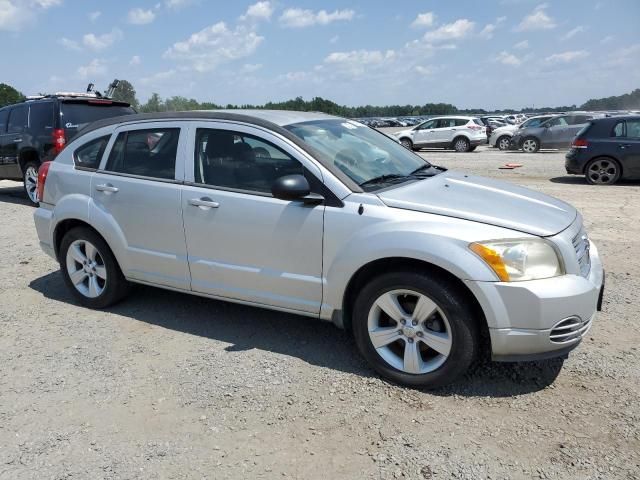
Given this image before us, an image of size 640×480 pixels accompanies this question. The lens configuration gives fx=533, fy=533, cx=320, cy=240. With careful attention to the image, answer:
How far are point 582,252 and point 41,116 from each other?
369 inches

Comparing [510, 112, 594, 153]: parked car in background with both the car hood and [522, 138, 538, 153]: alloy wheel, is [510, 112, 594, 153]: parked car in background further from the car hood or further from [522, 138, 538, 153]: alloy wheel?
the car hood

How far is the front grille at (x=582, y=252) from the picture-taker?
3.22 m

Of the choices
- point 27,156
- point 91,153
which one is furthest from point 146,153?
point 27,156

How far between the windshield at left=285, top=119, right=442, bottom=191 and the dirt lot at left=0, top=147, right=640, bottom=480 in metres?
1.29

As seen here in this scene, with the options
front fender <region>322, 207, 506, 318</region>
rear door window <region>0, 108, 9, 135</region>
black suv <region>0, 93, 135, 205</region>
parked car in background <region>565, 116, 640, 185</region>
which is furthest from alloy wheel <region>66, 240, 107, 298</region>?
parked car in background <region>565, 116, 640, 185</region>

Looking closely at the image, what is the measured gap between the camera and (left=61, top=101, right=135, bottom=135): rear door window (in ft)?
30.7

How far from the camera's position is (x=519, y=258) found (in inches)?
118

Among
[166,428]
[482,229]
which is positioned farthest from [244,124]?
[166,428]

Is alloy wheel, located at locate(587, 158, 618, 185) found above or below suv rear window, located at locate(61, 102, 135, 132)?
below

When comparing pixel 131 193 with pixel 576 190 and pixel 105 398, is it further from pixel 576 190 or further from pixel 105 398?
pixel 576 190

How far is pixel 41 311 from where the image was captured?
482 centimetres

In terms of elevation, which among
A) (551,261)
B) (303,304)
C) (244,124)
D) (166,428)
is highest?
(244,124)

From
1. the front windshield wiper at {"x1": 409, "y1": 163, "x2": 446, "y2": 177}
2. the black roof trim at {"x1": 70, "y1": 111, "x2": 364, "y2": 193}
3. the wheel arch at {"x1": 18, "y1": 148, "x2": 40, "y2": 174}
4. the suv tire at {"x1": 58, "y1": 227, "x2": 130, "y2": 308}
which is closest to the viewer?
the black roof trim at {"x1": 70, "y1": 111, "x2": 364, "y2": 193}

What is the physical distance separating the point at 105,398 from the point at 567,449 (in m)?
2.69
